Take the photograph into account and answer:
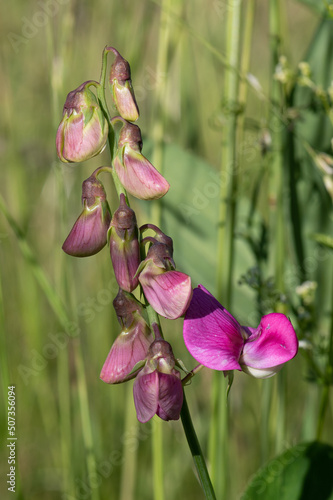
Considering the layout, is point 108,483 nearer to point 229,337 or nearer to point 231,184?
point 231,184

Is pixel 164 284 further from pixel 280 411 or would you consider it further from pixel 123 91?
pixel 280 411

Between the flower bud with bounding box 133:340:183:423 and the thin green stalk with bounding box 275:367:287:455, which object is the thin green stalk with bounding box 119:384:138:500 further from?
the flower bud with bounding box 133:340:183:423

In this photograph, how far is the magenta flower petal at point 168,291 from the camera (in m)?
0.45

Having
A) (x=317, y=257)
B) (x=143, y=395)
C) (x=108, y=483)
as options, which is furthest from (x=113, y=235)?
(x=108, y=483)

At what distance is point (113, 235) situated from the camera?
0.49 m

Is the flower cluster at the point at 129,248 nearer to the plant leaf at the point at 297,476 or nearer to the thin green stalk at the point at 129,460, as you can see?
the plant leaf at the point at 297,476

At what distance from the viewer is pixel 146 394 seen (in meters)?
0.46

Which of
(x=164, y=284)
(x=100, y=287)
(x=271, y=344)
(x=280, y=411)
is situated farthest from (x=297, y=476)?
(x=100, y=287)

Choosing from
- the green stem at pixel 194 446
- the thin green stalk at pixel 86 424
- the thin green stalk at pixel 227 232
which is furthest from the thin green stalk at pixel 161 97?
the green stem at pixel 194 446

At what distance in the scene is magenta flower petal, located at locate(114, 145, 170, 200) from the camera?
0.48 m

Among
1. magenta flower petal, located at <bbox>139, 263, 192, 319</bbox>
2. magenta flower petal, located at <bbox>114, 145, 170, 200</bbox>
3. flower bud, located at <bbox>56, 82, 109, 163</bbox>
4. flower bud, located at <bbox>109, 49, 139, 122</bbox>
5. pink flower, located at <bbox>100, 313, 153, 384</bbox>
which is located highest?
flower bud, located at <bbox>109, 49, 139, 122</bbox>

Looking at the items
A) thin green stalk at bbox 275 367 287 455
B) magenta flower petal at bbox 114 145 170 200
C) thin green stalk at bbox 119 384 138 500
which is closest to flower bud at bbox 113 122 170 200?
magenta flower petal at bbox 114 145 170 200

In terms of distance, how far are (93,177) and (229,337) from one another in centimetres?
19

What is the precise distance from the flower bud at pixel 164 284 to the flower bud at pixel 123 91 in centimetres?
12
